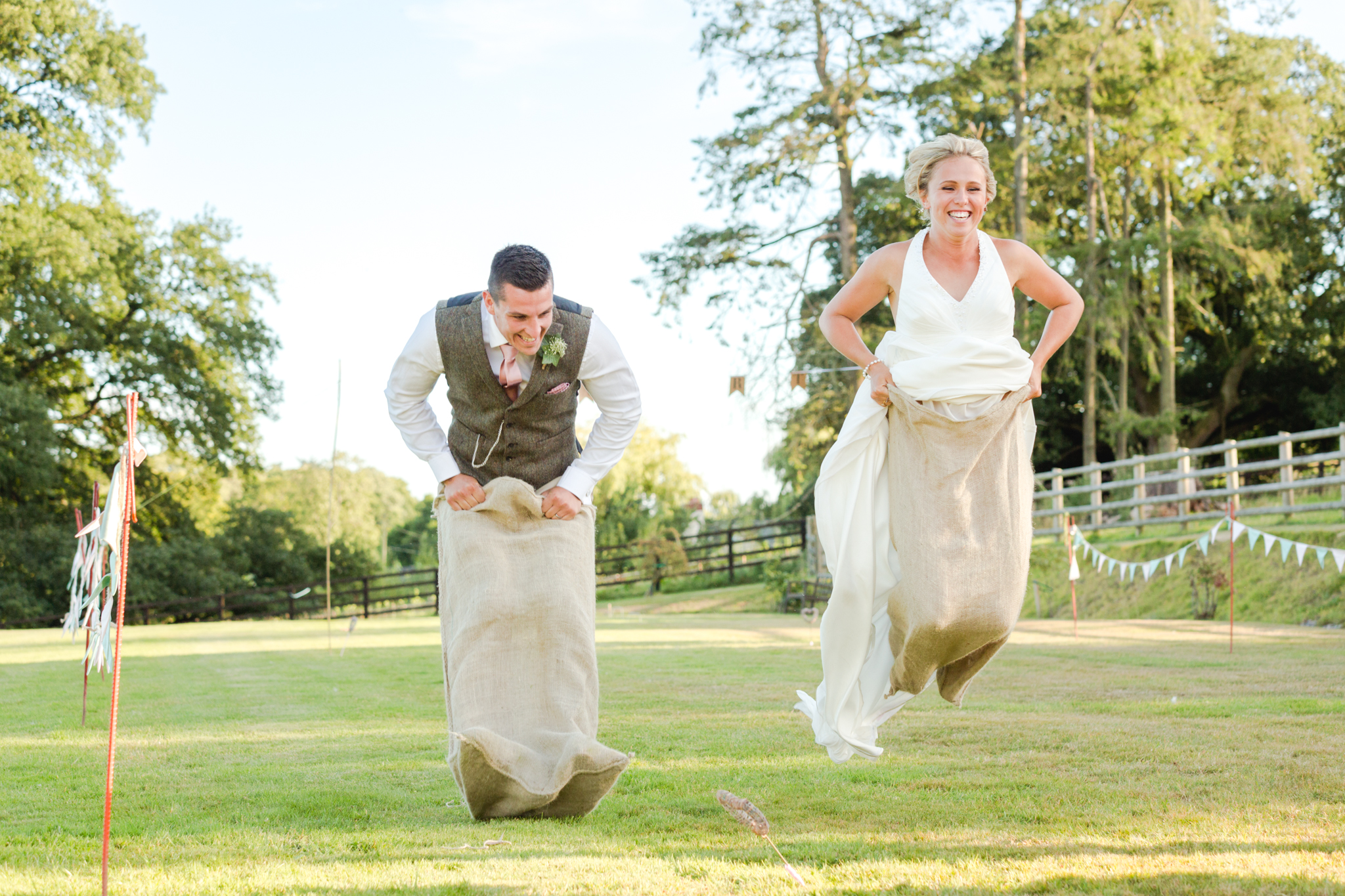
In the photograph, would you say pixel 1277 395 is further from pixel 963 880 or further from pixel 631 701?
pixel 963 880

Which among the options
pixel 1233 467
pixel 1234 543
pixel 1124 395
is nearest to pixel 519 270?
pixel 1234 543

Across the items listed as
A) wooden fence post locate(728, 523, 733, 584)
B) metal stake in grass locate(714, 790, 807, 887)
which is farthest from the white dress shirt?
wooden fence post locate(728, 523, 733, 584)

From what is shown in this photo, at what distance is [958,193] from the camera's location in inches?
190

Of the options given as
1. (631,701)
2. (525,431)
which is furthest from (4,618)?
(525,431)

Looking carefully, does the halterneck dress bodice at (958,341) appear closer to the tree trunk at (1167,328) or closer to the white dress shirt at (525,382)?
the white dress shirt at (525,382)

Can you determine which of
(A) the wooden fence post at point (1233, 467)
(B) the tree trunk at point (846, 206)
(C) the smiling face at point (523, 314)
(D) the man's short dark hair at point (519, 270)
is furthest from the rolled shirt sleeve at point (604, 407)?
(B) the tree trunk at point (846, 206)

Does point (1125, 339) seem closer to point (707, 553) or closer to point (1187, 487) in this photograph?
point (1187, 487)

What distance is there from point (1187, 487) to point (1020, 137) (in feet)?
27.6

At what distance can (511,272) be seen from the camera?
14.1ft

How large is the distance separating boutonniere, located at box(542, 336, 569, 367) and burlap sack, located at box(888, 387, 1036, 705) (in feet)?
4.47

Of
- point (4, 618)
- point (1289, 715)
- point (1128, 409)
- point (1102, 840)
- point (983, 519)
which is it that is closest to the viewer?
point (1102, 840)

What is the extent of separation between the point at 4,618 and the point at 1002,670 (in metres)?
25.8

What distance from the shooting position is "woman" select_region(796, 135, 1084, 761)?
460 cm

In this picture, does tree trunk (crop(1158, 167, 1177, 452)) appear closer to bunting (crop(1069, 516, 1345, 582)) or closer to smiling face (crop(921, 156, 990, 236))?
bunting (crop(1069, 516, 1345, 582))
